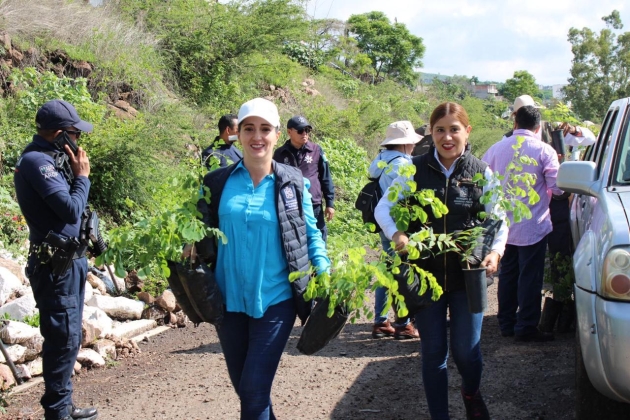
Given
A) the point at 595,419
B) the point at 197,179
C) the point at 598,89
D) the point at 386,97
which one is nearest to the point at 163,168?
the point at 197,179

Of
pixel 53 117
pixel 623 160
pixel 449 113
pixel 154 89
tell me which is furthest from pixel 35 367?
pixel 154 89

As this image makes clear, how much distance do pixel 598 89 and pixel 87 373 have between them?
51325mm

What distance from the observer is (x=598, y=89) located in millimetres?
51188

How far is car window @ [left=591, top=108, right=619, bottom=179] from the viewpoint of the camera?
5004 mm

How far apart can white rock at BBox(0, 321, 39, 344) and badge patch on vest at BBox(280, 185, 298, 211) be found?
10.4 feet

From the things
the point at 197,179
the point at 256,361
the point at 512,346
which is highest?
the point at 197,179

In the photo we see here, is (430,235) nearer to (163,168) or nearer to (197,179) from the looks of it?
(197,179)

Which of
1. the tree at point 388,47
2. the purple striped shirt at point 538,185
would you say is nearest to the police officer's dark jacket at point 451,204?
the purple striped shirt at point 538,185

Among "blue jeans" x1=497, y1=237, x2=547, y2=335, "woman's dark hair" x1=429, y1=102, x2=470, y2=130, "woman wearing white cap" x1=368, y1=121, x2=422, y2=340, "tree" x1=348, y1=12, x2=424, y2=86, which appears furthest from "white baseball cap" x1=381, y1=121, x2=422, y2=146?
"tree" x1=348, y1=12, x2=424, y2=86

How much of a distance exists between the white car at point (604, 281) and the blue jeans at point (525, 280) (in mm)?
1412

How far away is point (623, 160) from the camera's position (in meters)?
4.65

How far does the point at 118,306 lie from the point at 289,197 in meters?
3.98

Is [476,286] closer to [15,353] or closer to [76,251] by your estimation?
[76,251]

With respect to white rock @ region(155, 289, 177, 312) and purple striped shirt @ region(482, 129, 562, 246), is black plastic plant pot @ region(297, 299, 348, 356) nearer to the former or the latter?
purple striped shirt @ region(482, 129, 562, 246)
